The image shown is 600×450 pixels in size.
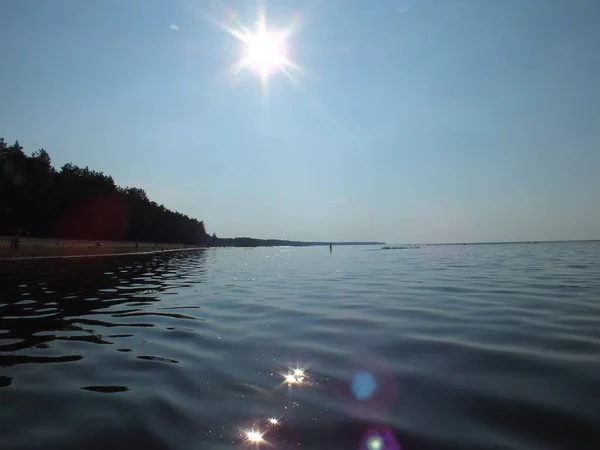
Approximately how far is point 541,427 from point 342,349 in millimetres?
4299

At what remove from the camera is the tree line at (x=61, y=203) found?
267ft

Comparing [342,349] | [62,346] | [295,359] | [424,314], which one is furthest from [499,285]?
[62,346]

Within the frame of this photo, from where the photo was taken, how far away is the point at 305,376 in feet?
22.1

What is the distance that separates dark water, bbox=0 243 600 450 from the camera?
4.70 m

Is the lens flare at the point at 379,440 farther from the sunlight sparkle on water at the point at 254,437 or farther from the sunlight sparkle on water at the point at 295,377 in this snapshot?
the sunlight sparkle on water at the point at 295,377

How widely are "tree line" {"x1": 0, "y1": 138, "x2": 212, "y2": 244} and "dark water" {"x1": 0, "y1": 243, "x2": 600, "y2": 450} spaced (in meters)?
76.4

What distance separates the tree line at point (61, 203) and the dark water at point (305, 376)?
76.4 m

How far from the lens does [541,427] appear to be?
Answer: 4.82 m

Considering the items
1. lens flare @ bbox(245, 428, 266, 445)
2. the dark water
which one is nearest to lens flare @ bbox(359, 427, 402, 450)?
the dark water

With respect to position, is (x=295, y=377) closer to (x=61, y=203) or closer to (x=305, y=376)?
(x=305, y=376)

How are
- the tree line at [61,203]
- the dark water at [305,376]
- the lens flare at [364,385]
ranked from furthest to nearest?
the tree line at [61,203]
the lens flare at [364,385]
the dark water at [305,376]

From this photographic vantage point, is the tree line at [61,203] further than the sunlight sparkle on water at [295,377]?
Yes

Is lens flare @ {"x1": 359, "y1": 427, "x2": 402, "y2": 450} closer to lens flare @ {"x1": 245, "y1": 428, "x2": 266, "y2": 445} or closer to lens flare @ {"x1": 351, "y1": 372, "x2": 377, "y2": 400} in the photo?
lens flare @ {"x1": 351, "y1": 372, "x2": 377, "y2": 400}

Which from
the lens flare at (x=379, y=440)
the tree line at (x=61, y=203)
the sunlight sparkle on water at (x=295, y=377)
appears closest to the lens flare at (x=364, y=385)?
the sunlight sparkle on water at (x=295, y=377)
